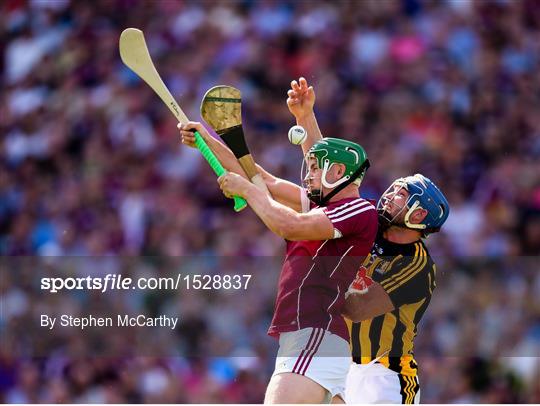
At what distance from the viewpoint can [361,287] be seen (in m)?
5.75

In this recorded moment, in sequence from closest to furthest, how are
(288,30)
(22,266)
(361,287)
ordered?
(361,287) → (22,266) → (288,30)

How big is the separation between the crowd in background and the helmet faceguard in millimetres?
2852

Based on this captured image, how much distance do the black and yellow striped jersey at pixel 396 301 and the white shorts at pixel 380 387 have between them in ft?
0.11

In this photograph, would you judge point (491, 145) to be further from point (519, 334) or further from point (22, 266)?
point (22, 266)

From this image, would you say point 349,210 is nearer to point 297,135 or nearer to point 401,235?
point 297,135

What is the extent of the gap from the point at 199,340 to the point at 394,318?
294 centimetres

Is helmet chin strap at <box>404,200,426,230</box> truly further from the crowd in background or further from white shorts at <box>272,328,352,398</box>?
the crowd in background

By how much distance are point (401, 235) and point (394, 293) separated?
11.9 inches

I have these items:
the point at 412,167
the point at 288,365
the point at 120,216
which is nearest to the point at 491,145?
the point at 412,167

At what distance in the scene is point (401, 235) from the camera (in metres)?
5.94

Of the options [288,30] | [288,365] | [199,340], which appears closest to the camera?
[288,365]

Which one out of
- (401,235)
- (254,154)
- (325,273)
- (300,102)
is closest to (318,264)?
(325,273)

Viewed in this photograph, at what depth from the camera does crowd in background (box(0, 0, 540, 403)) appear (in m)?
8.72

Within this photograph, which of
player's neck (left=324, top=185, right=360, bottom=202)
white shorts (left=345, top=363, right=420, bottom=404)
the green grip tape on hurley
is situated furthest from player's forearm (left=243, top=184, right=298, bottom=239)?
white shorts (left=345, top=363, right=420, bottom=404)
